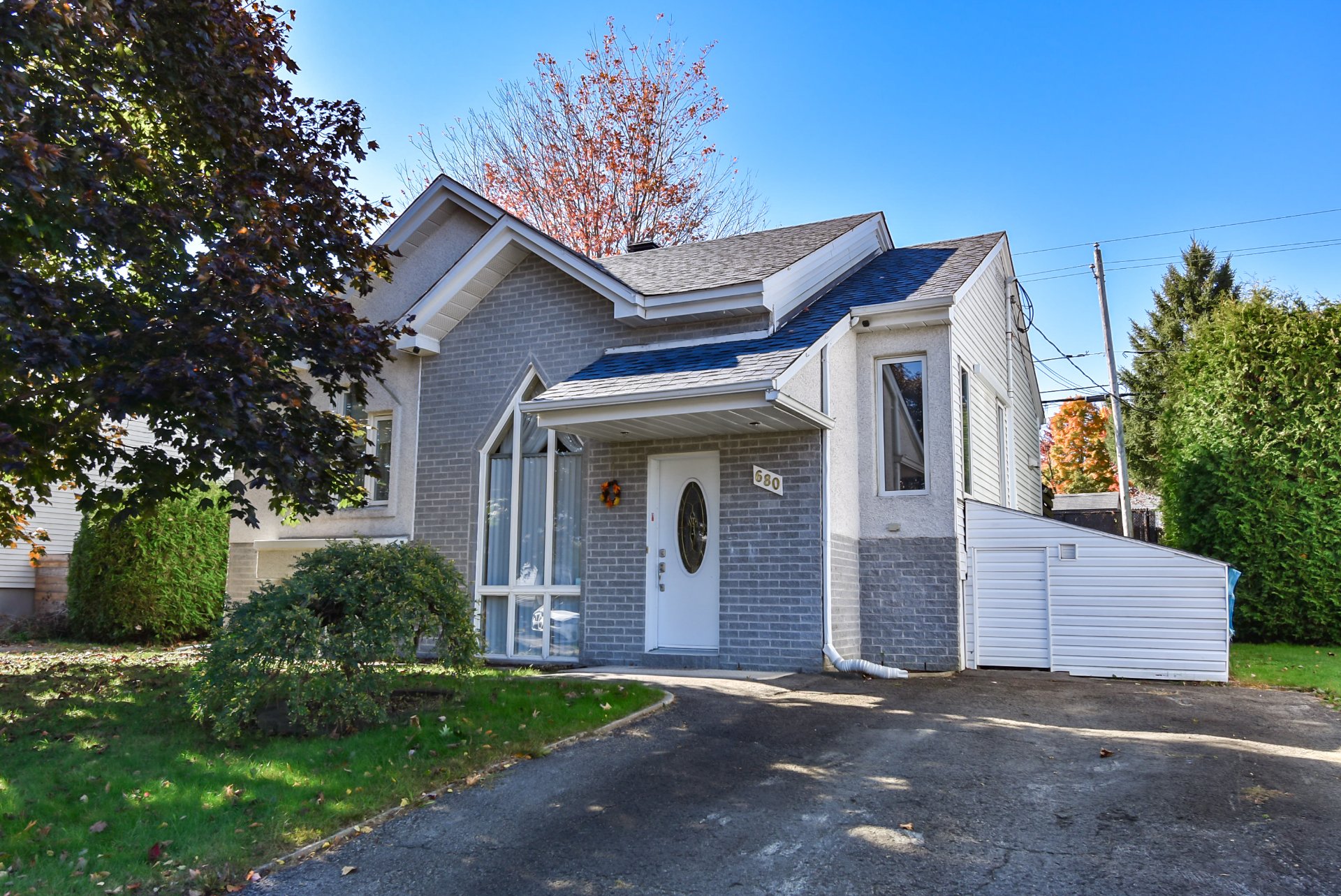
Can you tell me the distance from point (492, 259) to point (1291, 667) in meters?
11.0

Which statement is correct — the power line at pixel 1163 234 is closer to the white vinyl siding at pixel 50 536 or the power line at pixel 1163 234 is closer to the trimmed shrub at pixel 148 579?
the trimmed shrub at pixel 148 579

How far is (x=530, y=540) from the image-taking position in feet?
41.1

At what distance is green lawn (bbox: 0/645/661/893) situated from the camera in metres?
4.74

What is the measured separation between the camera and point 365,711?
6.87 m

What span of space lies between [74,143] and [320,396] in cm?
773

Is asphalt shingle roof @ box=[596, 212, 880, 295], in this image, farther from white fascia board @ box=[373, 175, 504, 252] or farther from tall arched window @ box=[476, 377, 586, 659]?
tall arched window @ box=[476, 377, 586, 659]

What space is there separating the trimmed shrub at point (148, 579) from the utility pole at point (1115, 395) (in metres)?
18.6

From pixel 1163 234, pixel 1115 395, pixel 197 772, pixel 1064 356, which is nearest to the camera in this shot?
pixel 197 772

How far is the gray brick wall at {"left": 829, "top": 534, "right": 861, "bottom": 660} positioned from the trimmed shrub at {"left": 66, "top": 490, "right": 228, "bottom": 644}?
9.92 metres

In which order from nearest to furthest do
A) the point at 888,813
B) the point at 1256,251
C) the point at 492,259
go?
the point at 888,813, the point at 492,259, the point at 1256,251

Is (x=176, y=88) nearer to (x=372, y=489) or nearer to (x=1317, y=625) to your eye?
(x=372, y=489)

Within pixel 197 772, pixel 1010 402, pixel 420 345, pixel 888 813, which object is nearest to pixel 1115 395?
pixel 1010 402

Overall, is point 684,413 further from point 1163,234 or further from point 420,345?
point 1163,234

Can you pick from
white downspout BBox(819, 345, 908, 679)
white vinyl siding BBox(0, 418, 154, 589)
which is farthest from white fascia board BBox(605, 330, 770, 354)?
white vinyl siding BBox(0, 418, 154, 589)
